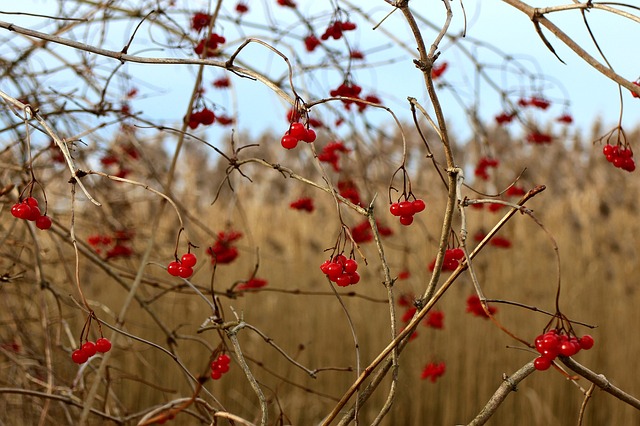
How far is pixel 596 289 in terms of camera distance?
4965 mm

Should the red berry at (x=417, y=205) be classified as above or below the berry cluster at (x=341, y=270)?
above

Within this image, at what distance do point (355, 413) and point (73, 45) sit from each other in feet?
2.24

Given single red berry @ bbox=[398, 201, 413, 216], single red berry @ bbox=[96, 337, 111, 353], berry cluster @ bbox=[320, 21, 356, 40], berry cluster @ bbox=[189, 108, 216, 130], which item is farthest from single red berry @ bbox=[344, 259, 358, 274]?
berry cluster @ bbox=[320, 21, 356, 40]

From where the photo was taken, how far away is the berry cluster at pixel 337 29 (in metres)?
1.75

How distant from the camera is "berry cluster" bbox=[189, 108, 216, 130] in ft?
5.31

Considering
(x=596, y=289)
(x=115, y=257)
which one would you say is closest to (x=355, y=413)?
(x=115, y=257)

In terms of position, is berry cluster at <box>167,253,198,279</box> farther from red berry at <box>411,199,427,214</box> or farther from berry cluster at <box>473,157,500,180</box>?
berry cluster at <box>473,157,500,180</box>

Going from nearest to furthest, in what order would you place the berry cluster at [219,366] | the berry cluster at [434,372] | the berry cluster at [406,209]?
the berry cluster at [406,209] → the berry cluster at [219,366] → the berry cluster at [434,372]

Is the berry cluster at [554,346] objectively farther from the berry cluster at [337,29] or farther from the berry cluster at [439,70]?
the berry cluster at [439,70]

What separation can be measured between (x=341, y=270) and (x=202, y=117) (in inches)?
25.9

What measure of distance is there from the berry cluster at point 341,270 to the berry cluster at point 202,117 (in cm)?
61

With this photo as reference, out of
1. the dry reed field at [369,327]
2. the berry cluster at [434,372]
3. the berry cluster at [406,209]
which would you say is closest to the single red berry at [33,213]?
the berry cluster at [406,209]

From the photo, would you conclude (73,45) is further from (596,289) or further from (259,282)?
(596,289)

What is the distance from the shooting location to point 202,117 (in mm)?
1627
